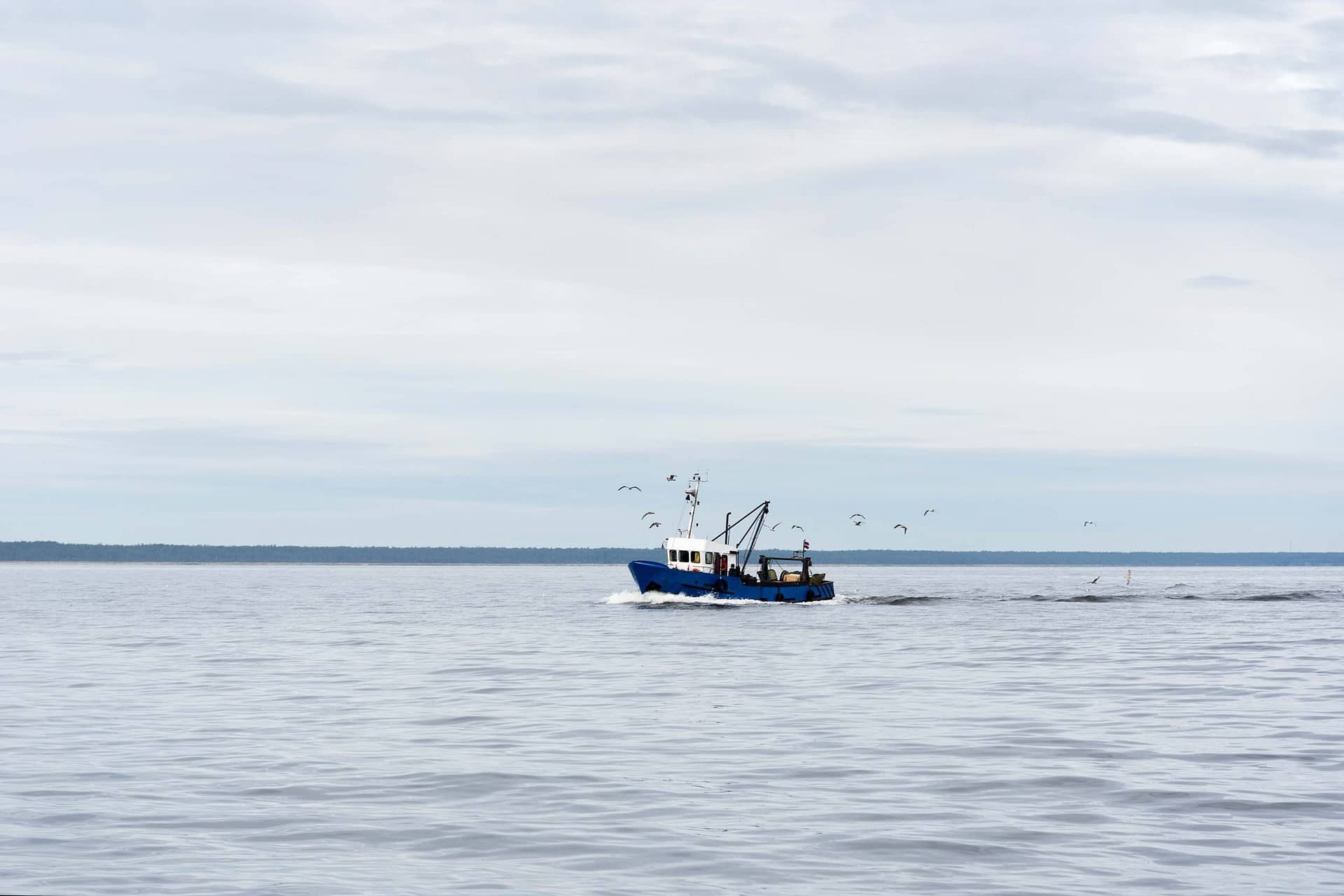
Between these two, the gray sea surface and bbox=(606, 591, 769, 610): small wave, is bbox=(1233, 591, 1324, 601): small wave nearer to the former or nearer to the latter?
bbox=(606, 591, 769, 610): small wave

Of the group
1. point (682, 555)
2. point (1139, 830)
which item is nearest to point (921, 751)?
point (1139, 830)

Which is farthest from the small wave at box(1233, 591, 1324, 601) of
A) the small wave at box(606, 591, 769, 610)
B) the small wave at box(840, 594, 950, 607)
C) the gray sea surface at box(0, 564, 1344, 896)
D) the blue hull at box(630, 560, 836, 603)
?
the gray sea surface at box(0, 564, 1344, 896)

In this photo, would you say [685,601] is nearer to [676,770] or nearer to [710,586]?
[710,586]

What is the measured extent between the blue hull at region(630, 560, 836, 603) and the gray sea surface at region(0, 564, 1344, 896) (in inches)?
1492

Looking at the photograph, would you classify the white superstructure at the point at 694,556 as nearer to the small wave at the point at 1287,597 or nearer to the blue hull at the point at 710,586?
the blue hull at the point at 710,586

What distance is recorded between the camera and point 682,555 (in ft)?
316

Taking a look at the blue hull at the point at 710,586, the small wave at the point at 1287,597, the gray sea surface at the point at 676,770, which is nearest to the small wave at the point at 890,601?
the blue hull at the point at 710,586

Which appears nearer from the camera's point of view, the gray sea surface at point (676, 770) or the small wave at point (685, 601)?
the gray sea surface at point (676, 770)

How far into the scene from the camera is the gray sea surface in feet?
57.7

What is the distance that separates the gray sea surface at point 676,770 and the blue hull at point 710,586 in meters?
37.9

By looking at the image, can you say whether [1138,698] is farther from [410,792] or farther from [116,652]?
[116,652]

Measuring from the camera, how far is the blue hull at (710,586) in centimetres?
9519

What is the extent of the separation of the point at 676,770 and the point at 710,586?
7022 cm

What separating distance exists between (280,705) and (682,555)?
2422 inches
